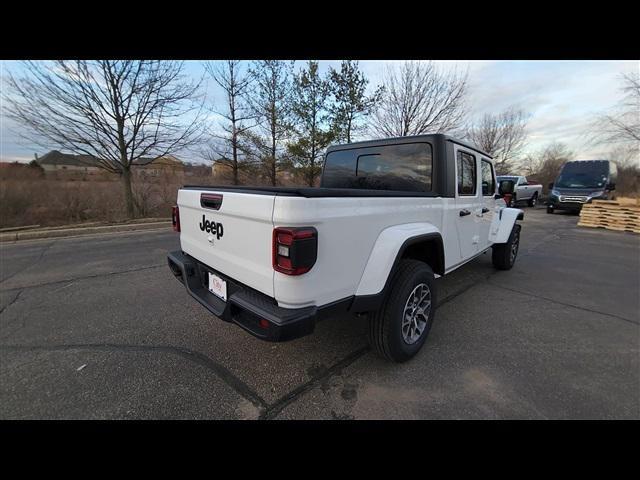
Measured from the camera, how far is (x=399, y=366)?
248 centimetres

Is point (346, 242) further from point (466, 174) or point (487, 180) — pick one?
point (487, 180)

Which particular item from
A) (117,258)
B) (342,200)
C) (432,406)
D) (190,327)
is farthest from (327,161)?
(117,258)

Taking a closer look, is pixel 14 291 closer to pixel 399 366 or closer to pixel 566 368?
pixel 399 366

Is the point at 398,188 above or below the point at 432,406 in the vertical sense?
above

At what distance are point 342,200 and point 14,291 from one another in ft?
17.1

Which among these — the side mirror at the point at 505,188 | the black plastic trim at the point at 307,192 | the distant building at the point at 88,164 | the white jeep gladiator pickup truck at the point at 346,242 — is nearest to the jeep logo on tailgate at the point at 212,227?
the white jeep gladiator pickup truck at the point at 346,242

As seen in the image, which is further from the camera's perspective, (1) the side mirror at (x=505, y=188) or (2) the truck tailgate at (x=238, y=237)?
(1) the side mirror at (x=505, y=188)

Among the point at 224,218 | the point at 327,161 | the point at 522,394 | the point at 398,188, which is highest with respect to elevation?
the point at 327,161

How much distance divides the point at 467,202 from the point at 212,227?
2.95m

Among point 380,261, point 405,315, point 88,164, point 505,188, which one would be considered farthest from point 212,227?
point 88,164

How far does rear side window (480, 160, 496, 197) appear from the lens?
3972 mm

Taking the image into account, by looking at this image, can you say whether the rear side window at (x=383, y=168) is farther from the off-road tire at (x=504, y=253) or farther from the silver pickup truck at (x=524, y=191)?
the silver pickup truck at (x=524, y=191)

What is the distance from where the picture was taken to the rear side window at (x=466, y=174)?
10.6 feet

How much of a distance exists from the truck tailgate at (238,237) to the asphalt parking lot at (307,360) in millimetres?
903
